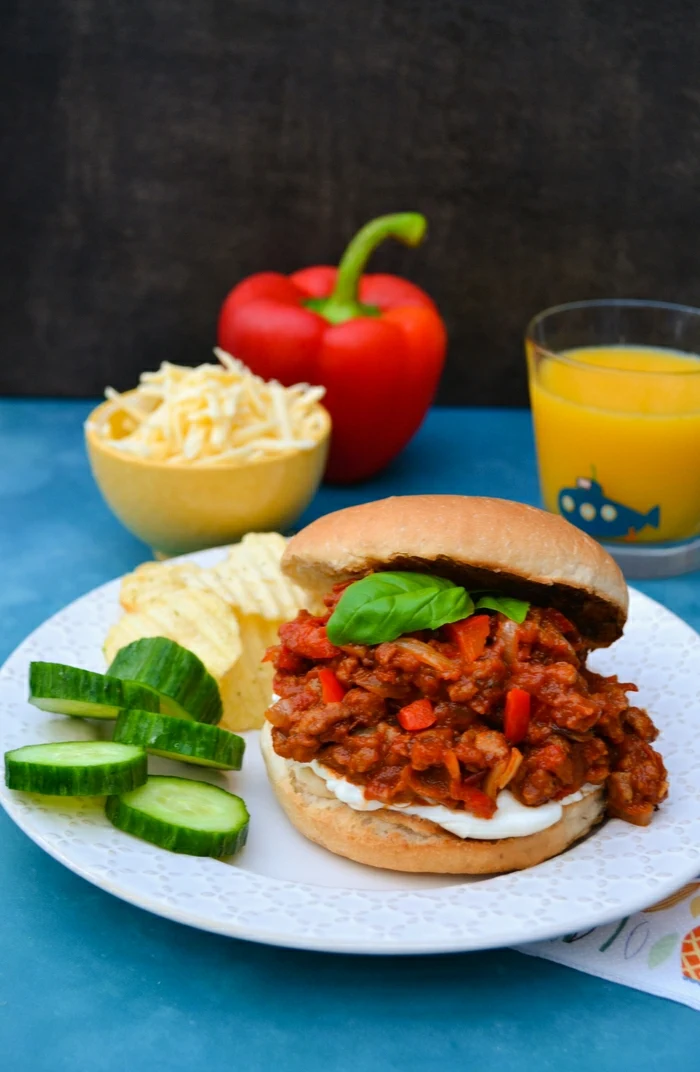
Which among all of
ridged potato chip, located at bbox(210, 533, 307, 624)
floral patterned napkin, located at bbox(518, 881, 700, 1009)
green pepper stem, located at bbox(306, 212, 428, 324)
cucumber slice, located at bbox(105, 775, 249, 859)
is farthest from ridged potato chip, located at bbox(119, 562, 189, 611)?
A: green pepper stem, located at bbox(306, 212, 428, 324)

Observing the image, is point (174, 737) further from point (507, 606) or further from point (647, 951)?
point (647, 951)

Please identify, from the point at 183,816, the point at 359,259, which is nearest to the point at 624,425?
the point at 359,259

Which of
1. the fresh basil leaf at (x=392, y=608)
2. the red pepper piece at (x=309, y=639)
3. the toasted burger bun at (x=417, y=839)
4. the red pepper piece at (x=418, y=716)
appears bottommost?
the toasted burger bun at (x=417, y=839)

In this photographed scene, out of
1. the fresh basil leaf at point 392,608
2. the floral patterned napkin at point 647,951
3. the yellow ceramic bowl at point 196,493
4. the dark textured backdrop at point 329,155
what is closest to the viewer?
the floral patterned napkin at point 647,951

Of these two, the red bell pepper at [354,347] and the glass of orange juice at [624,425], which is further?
the red bell pepper at [354,347]

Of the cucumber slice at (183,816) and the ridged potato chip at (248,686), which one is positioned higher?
the cucumber slice at (183,816)

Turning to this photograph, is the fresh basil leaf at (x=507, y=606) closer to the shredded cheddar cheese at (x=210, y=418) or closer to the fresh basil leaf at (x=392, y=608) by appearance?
the fresh basil leaf at (x=392, y=608)

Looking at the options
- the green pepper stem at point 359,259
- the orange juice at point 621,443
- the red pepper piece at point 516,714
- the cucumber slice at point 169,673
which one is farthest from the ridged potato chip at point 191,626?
the green pepper stem at point 359,259
